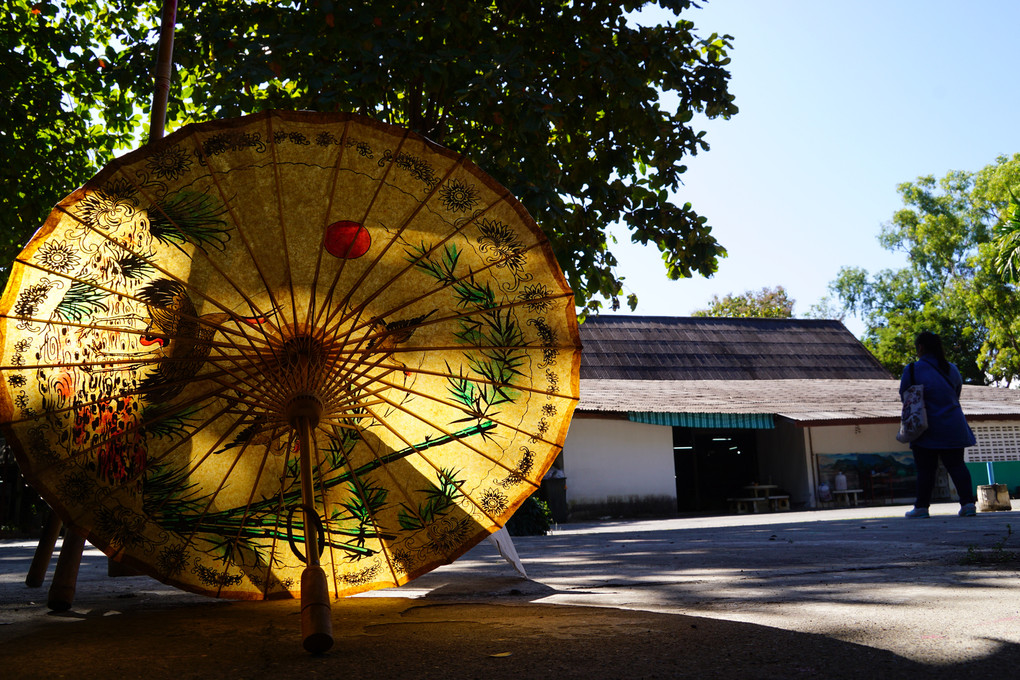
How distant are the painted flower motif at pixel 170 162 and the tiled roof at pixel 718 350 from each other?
17.6m

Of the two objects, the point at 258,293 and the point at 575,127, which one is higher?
the point at 575,127

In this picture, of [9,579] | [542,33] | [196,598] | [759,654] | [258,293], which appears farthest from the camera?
[542,33]

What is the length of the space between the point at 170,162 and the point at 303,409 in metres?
1.02

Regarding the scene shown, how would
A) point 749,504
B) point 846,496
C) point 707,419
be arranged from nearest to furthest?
point 707,419 < point 846,496 < point 749,504

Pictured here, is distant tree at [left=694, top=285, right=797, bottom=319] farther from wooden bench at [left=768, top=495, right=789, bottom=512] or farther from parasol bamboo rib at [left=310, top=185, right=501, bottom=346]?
parasol bamboo rib at [left=310, top=185, right=501, bottom=346]

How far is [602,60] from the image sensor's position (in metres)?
7.07

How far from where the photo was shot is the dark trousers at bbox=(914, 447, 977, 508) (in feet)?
25.3

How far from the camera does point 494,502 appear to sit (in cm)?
345

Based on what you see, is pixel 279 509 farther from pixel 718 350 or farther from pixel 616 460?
pixel 718 350

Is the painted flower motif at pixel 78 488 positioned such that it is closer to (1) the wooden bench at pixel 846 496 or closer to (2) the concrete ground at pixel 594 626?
(2) the concrete ground at pixel 594 626

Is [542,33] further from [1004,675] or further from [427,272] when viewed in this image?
[1004,675]

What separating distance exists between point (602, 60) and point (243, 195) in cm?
486

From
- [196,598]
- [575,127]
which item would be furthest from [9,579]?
[575,127]

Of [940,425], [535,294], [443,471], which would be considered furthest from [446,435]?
[940,425]
